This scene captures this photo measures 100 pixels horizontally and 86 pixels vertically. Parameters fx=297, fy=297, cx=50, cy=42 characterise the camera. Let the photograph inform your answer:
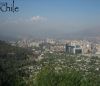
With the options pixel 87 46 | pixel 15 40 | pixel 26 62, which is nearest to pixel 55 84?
pixel 26 62

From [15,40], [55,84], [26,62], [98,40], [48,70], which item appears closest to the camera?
[55,84]

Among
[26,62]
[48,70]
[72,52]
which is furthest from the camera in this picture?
[72,52]

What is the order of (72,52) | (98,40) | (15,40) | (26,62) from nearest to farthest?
(26,62), (15,40), (72,52), (98,40)

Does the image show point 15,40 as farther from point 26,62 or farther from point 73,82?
point 73,82

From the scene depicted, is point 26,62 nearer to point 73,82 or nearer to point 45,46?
point 73,82

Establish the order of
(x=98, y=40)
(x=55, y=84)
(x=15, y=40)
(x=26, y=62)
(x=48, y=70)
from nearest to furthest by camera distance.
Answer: (x=55, y=84), (x=48, y=70), (x=26, y=62), (x=15, y=40), (x=98, y=40)

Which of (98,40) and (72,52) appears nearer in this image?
(72,52)

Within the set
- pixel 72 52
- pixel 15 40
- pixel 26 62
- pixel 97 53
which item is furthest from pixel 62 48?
pixel 26 62

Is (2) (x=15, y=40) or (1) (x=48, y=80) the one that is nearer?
(1) (x=48, y=80)
